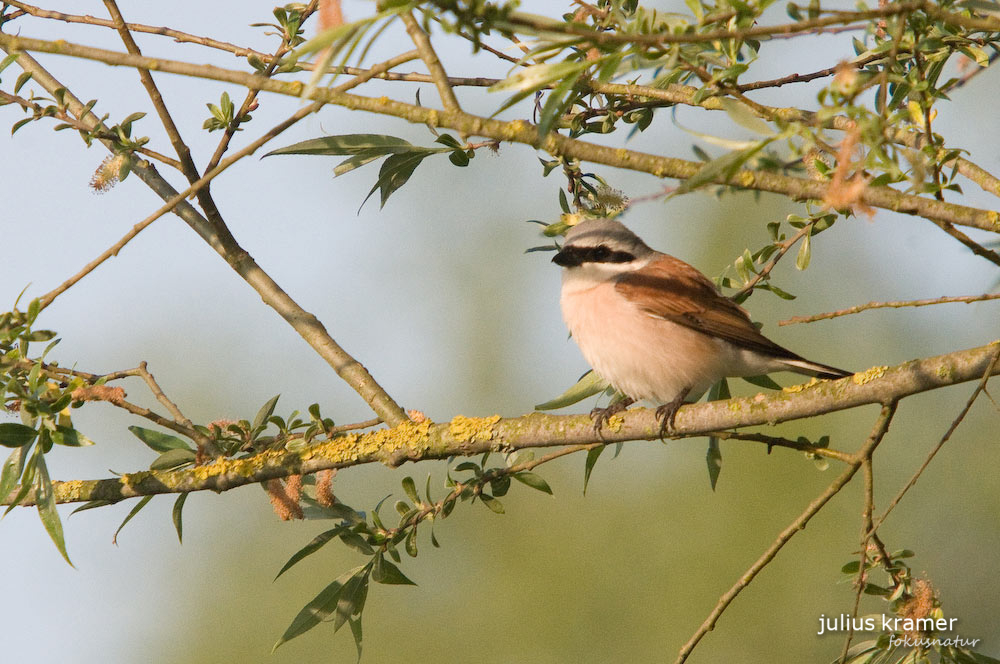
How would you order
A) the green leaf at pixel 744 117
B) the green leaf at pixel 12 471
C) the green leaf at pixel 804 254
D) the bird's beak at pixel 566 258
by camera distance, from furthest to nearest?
1. the bird's beak at pixel 566 258
2. the green leaf at pixel 804 254
3. the green leaf at pixel 12 471
4. the green leaf at pixel 744 117

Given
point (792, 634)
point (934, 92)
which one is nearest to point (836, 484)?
point (934, 92)

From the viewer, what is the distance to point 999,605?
16.5 m

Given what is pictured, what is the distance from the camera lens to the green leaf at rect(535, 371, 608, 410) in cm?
359

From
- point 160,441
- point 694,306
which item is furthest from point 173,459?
point 694,306

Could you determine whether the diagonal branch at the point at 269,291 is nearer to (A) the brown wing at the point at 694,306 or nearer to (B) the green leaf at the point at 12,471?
(B) the green leaf at the point at 12,471

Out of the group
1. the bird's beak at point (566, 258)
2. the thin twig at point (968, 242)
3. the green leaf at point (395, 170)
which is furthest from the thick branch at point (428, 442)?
the bird's beak at point (566, 258)

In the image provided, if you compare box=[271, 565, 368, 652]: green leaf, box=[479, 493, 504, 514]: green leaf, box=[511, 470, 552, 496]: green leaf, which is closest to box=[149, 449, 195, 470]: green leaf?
box=[271, 565, 368, 652]: green leaf

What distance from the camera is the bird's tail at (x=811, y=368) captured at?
3.84m

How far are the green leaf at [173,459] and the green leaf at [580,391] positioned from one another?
4.01ft

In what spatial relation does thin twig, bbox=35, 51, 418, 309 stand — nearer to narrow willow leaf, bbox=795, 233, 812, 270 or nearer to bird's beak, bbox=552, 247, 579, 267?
narrow willow leaf, bbox=795, 233, 812, 270

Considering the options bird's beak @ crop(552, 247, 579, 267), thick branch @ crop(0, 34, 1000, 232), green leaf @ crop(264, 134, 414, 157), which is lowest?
thick branch @ crop(0, 34, 1000, 232)

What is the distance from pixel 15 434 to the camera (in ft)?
8.19

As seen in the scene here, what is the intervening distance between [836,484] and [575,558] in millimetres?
13929

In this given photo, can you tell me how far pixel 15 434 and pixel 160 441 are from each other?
586 millimetres
